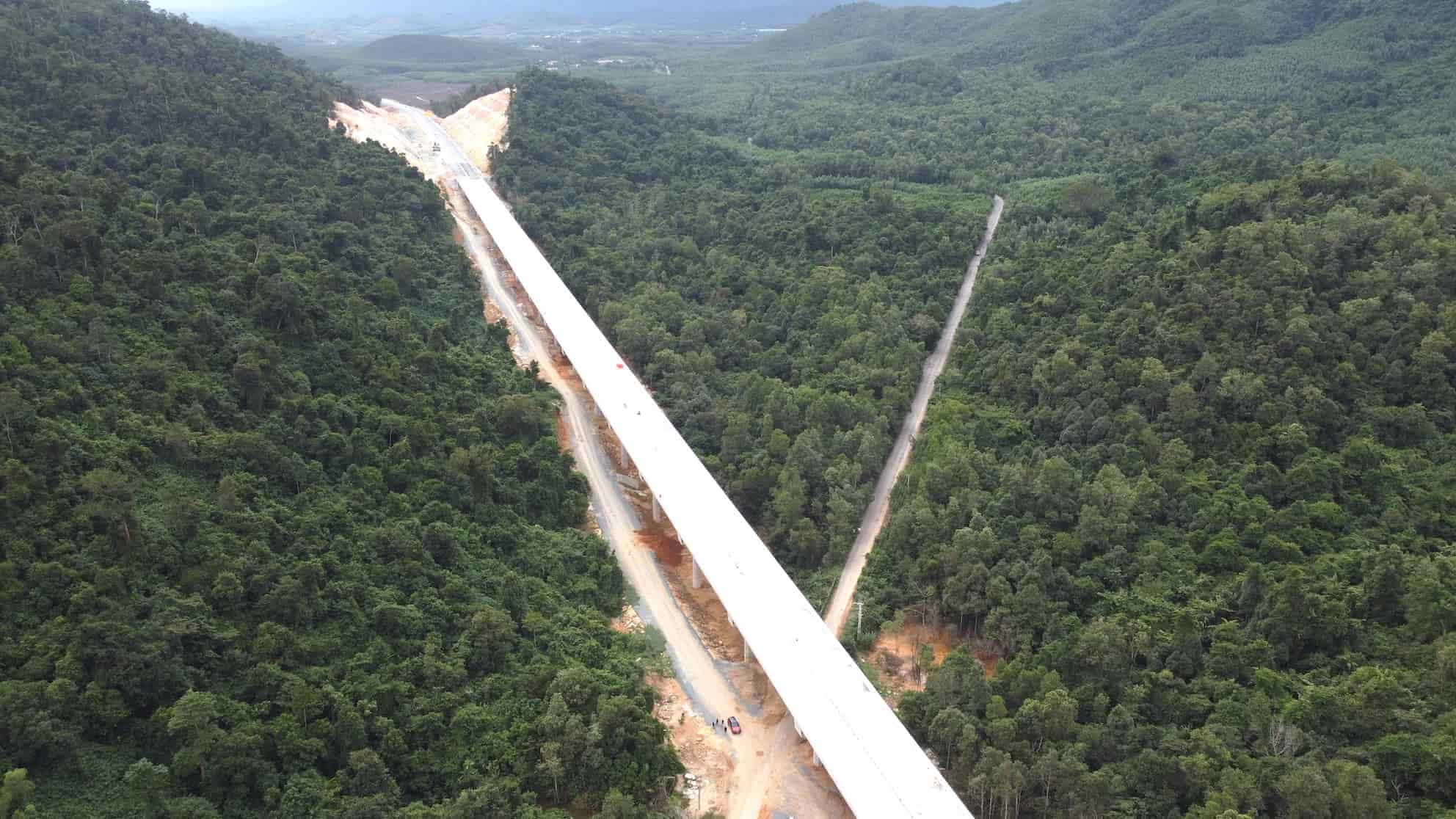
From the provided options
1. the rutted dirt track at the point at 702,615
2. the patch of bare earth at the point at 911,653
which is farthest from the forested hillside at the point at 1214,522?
the rutted dirt track at the point at 702,615

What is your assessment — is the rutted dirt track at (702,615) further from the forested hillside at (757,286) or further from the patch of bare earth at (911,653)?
the patch of bare earth at (911,653)

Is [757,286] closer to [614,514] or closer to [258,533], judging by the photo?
[614,514]

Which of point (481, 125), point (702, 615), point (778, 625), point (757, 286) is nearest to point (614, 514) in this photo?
point (702, 615)

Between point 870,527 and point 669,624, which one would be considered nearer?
point 669,624

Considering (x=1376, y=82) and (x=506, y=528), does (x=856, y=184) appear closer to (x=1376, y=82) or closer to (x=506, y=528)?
(x=1376, y=82)

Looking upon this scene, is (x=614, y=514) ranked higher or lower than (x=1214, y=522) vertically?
lower

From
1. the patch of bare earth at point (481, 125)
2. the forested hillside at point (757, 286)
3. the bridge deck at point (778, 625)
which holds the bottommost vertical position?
the bridge deck at point (778, 625)
